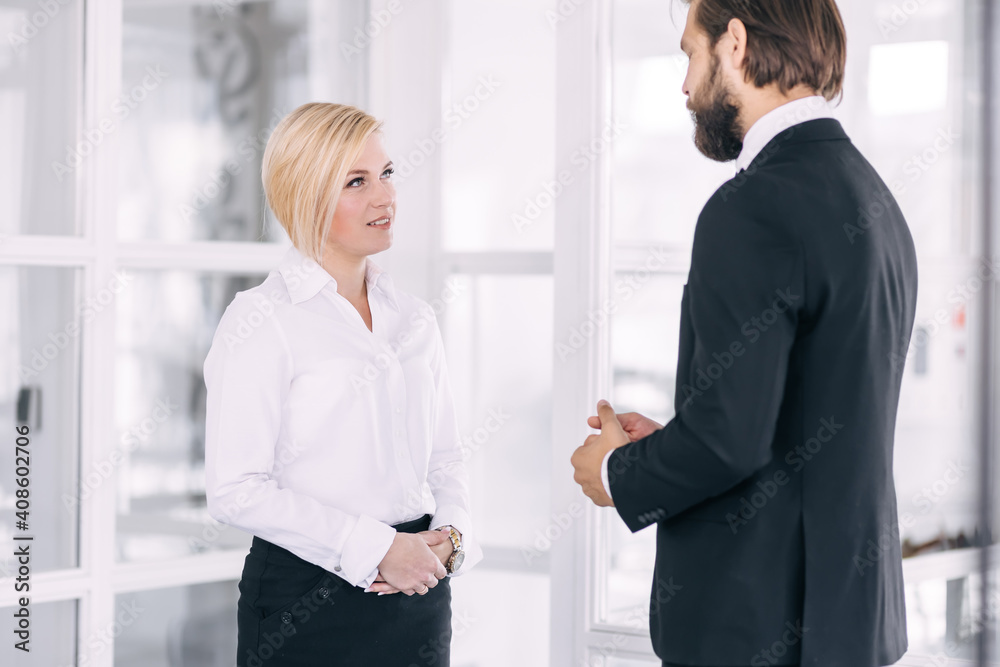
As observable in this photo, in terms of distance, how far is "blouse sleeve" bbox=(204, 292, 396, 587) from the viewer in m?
1.58

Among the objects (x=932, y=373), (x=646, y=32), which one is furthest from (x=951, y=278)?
(x=646, y=32)

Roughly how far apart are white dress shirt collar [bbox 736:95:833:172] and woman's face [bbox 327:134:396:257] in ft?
2.35

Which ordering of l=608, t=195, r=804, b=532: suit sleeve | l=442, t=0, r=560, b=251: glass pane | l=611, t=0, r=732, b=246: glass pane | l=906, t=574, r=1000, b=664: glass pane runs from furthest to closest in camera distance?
l=442, t=0, r=560, b=251: glass pane < l=611, t=0, r=732, b=246: glass pane < l=906, t=574, r=1000, b=664: glass pane < l=608, t=195, r=804, b=532: suit sleeve

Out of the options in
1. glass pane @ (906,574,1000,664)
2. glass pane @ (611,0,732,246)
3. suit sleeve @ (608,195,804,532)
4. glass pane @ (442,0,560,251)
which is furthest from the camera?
glass pane @ (442,0,560,251)

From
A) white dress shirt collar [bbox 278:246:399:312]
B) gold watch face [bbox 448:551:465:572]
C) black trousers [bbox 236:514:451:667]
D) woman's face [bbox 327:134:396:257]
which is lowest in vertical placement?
black trousers [bbox 236:514:451:667]

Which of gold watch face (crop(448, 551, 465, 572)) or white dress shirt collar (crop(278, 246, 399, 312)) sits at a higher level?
white dress shirt collar (crop(278, 246, 399, 312))

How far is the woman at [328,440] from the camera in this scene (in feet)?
5.22

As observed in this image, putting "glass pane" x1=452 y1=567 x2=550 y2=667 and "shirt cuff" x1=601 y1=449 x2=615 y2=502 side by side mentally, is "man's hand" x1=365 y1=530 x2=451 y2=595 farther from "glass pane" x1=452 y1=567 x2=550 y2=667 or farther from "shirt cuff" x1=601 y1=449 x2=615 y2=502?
"glass pane" x1=452 y1=567 x2=550 y2=667

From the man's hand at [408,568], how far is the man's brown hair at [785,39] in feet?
3.18

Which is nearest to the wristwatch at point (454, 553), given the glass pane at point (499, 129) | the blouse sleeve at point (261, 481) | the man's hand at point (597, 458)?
the blouse sleeve at point (261, 481)

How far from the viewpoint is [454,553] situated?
174cm

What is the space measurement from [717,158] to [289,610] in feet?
3.52

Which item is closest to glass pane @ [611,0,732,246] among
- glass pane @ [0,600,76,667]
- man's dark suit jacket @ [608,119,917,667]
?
man's dark suit jacket @ [608,119,917,667]

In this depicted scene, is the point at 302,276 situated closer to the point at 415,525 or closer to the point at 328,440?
the point at 328,440
